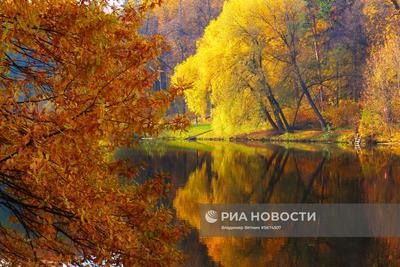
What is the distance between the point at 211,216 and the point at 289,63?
2536 centimetres

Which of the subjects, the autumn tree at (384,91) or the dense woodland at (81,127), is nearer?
the dense woodland at (81,127)

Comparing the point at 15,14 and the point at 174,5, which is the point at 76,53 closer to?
the point at 15,14

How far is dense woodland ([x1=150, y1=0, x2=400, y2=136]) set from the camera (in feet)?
115

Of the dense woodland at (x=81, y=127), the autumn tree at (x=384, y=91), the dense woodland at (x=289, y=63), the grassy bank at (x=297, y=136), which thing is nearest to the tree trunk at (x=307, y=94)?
the dense woodland at (x=289, y=63)

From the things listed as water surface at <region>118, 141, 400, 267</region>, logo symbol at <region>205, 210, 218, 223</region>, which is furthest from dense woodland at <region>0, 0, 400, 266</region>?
logo symbol at <region>205, 210, 218, 223</region>

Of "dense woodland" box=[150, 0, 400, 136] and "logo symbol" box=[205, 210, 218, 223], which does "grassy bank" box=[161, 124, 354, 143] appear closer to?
"dense woodland" box=[150, 0, 400, 136]

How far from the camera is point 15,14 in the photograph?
13.7ft

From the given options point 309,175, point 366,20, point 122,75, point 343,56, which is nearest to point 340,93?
point 343,56

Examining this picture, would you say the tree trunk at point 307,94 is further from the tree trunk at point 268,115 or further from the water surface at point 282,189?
the water surface at point 282,189

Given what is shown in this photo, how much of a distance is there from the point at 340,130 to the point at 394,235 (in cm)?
2614

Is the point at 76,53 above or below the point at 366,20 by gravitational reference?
below

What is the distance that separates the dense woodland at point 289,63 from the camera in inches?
1380

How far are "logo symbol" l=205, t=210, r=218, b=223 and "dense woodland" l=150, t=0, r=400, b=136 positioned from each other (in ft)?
63.7

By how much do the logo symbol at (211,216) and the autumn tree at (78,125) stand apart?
6100mm
